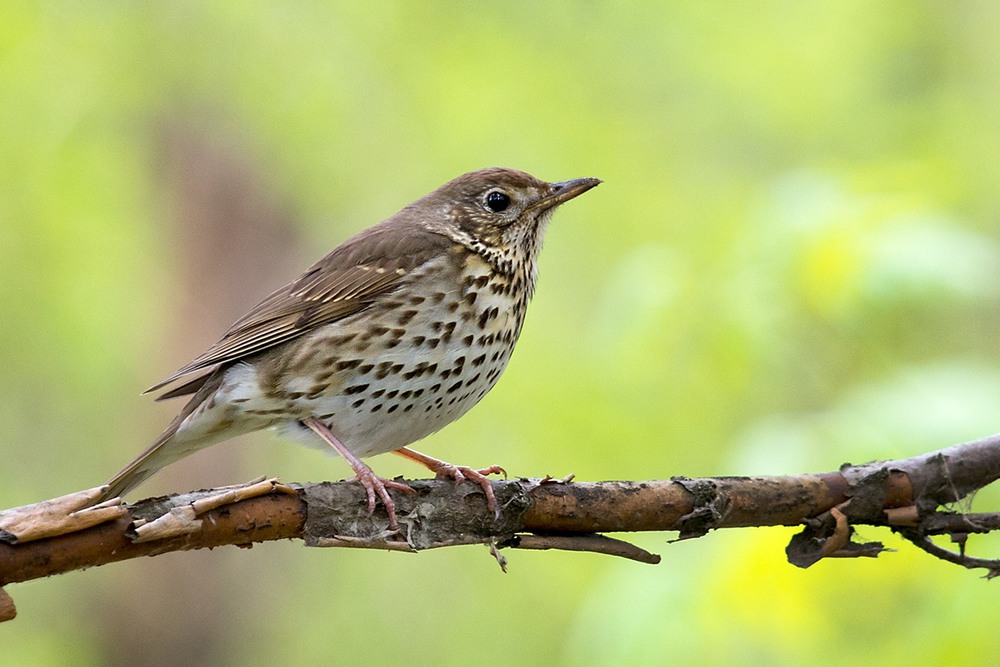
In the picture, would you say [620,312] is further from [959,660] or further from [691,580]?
[959,660]

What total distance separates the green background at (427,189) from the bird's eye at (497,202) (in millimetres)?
1034

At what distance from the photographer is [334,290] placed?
150 inches

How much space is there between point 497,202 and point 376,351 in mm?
837

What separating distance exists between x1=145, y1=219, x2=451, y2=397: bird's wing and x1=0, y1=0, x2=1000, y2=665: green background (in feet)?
4.33

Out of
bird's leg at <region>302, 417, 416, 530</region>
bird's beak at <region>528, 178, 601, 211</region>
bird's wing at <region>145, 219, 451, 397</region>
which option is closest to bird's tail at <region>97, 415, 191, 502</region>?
bird's wing at <region>145, 219, 451, 397</region>

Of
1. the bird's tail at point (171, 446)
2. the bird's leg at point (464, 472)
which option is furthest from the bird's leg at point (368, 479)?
the bird's tail at point (171, 446)

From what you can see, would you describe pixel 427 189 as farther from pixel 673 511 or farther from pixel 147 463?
pixel 673 511

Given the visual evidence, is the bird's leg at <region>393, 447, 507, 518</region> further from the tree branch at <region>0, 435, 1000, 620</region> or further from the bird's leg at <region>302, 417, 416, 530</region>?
the bird's leg at <region>302, 417, 416, 530</region>

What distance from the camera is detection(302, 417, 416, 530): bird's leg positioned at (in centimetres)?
256

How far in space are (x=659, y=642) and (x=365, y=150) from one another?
4.39 metres

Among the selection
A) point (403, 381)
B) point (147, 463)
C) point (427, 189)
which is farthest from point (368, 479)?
point (427, 189)

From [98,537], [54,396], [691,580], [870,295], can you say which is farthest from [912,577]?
[54,396]

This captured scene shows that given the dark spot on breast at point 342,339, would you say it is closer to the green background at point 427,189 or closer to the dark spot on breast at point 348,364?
the dark spot on breast at point 348,364

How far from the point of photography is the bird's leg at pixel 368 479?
2.56 metres
